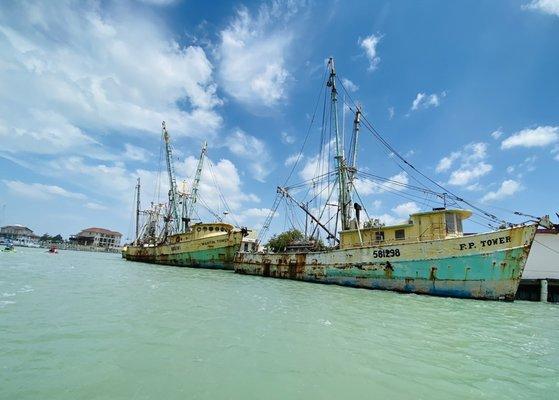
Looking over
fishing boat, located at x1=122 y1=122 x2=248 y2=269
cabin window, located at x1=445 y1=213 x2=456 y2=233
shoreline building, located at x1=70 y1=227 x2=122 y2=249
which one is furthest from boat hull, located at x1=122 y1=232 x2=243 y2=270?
shoreline building, located at x1=70 y1=227 x2=122 y2=249

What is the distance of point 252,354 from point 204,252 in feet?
122

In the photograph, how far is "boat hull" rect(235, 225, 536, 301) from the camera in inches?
755

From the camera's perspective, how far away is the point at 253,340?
25.1ft

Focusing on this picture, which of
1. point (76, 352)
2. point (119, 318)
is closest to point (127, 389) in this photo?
point (76, 352)

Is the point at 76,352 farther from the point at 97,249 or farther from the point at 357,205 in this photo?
the point at 97,249

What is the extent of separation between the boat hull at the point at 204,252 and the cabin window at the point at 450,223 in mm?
23163

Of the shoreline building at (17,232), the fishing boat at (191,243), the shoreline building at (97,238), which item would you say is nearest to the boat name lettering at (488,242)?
the fishing boat at (191,243)

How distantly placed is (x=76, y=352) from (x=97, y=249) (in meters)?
144

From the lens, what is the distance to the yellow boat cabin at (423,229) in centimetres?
2233

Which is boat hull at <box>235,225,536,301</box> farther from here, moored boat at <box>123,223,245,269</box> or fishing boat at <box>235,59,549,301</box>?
moored boat at <box>123,223,245,269</box>

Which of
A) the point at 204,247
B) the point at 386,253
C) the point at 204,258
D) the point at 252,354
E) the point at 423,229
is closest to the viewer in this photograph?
the point at 252,354

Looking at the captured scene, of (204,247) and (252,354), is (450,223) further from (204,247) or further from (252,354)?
(204,247)

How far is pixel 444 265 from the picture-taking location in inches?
821

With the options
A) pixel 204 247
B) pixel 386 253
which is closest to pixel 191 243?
pixel 204 247
